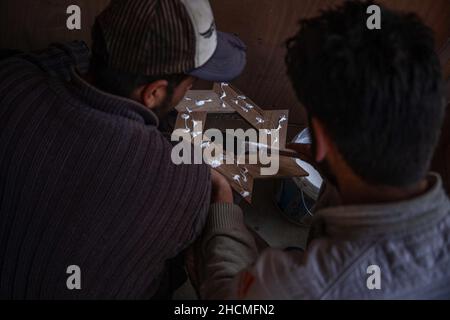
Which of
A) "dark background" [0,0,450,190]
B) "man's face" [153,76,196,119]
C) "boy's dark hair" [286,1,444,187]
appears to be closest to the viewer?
"boy's dark hair" [286,1,444,187]

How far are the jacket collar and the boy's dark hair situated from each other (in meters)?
0.05

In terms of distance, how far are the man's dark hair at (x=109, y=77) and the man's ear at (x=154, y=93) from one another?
1cm

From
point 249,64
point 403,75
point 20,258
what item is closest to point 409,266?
point 403,75

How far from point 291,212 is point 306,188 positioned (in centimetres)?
29

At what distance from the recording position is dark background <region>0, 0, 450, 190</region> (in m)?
1.39

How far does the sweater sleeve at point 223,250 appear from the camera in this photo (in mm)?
887

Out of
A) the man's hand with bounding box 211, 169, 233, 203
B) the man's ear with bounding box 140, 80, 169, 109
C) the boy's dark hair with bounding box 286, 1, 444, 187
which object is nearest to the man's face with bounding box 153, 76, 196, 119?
the man's ear with bounding box 140, 80, 169, 109

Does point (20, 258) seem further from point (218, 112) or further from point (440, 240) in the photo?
point (218, 112)

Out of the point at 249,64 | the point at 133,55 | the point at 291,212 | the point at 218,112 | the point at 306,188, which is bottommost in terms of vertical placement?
the point at 291,212

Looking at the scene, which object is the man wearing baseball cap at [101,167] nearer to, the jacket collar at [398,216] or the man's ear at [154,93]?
the man's ear at [154,93]

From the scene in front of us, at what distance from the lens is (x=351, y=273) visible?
0.68 m

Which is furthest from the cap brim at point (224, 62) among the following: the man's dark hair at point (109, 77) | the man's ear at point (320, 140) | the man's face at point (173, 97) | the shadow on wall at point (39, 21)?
the shadow on wall at point (39, 21)

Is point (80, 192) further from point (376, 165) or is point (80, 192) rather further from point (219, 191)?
point (376, 165)

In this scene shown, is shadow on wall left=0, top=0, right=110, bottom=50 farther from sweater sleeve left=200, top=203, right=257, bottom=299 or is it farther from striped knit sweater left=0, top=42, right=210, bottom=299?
sweater sleeve left=200, top=203, right=257, bottom=299
